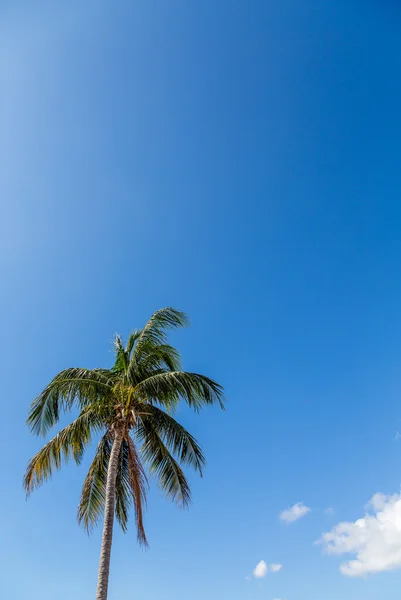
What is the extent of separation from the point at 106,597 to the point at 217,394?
6.14 meters

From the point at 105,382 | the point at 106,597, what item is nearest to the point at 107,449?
the point at 105,382

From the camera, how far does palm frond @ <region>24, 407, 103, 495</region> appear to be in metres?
12.6

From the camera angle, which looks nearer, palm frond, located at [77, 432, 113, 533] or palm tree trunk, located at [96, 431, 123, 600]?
palm tree trunk, located at [96, 431, 123, 600]

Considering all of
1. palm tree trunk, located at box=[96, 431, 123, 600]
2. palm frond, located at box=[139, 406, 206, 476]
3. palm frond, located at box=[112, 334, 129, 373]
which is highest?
palm frond, located at box=[112, 334, 129, 373]

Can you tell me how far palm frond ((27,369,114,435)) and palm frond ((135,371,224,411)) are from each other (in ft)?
4.09

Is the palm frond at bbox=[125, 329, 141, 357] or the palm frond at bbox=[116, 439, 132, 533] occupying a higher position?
the palm frond at bbox=[125, 329, 141, 357]

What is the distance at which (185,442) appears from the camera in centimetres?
Result: 1321

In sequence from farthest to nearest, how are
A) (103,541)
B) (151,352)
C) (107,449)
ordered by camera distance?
(151,352)
(107,449)
(103,541)

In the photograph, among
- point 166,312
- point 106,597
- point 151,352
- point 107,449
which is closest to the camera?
point 106,597

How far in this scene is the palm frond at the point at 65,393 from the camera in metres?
12.7

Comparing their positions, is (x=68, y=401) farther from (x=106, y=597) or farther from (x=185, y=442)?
(x=106, y=597)

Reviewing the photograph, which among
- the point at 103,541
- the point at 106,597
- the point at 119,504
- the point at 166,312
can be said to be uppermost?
the point at 166,312

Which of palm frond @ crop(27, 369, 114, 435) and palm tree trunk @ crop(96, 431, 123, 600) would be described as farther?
palm frond @ crop(27, 369, 114, 435)

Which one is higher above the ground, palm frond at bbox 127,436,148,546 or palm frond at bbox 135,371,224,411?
palm frond at bbox 135,371,224,411
